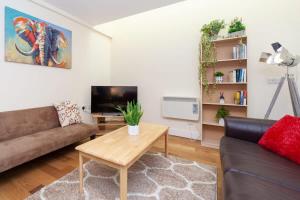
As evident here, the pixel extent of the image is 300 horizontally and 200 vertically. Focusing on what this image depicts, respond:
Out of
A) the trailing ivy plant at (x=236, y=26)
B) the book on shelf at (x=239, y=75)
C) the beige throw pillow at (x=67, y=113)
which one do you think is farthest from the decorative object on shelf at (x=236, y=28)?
the beige throw pillow at (x=67, y=113)

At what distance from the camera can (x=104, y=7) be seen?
255 centimetres

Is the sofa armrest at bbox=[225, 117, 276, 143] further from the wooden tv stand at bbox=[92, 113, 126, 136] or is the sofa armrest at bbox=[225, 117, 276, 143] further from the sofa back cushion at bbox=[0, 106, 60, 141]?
the sofa back cushion at bbox=[0, 106, 60, 141]

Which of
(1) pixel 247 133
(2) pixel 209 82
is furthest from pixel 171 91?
(1) pixel 247 133

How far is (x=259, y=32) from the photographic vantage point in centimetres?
247

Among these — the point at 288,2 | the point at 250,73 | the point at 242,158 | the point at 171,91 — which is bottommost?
the point at 242,158

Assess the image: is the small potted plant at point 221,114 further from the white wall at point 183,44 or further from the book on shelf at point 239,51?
the book on shelf at point 239,51

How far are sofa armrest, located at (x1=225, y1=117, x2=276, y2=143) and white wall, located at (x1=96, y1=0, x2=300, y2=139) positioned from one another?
3.09 feet

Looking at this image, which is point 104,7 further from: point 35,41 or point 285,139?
point 285,139

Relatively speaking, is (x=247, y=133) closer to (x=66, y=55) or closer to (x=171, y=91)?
(x=171, y=91)

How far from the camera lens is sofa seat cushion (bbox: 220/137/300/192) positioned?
105 centimetres

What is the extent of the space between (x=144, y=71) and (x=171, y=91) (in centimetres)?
80

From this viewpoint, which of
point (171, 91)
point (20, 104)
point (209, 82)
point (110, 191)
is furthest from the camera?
point (171, 91)

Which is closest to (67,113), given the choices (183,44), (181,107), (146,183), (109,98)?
(109,98)

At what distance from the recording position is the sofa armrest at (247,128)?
5.68ft
